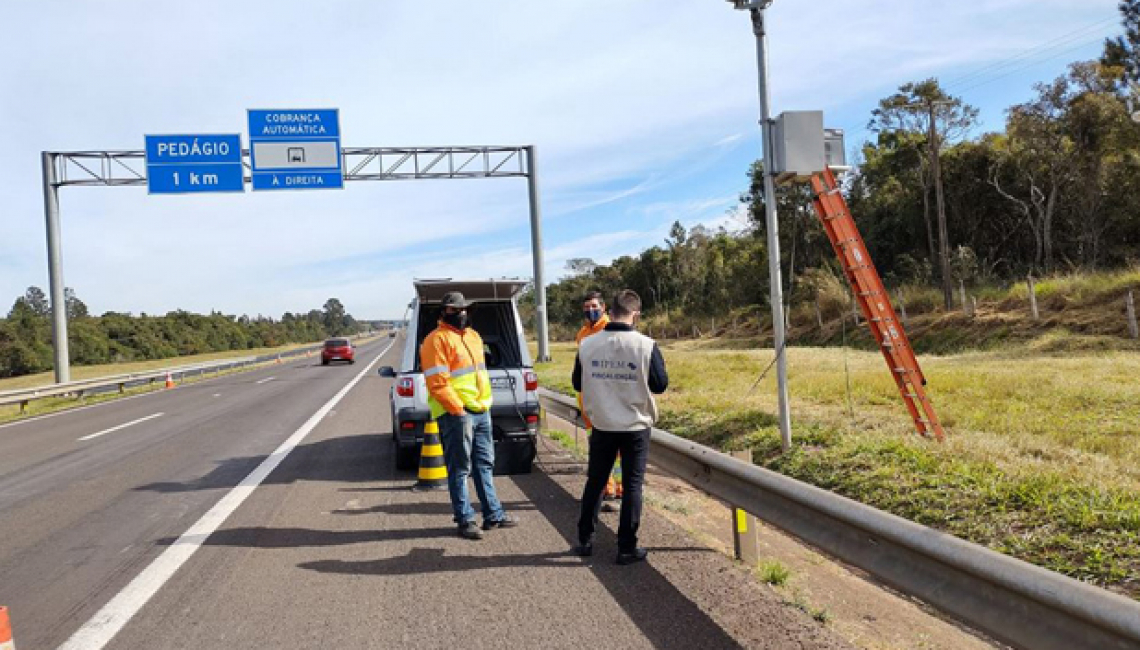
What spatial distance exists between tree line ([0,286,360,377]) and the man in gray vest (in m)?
55.5

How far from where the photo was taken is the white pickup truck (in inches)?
324

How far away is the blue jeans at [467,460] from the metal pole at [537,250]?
19.4 m

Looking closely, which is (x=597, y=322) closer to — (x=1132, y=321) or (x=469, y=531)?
(x=469, y=531)

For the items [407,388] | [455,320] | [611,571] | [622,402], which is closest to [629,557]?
[611,571]

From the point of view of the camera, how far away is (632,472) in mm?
5148

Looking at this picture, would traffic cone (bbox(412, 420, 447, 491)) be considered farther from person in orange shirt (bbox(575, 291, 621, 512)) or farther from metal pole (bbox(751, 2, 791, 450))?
metal pole (bbox(751, 2, 791, 450))

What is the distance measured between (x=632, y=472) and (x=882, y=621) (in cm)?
170

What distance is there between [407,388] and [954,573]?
609 centimetres

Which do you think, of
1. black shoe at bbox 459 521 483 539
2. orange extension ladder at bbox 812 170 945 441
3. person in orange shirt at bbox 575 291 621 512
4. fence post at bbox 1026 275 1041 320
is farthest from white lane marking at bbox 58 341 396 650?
fence post at bbox 1026 275 1041 320

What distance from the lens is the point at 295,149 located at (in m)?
22.9

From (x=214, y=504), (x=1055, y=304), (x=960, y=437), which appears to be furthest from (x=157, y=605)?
(x=1055, y=304)

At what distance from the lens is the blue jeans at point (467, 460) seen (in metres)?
5.86

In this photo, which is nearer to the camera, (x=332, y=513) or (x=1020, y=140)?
(x=332, y=513)

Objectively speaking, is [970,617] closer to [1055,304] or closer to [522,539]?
[522,539]
